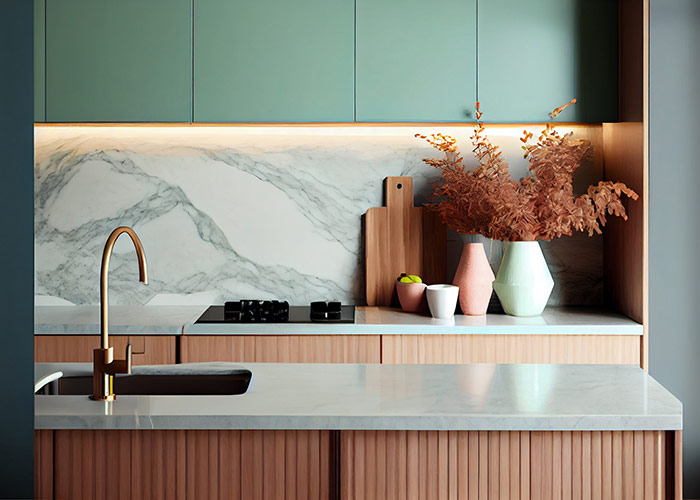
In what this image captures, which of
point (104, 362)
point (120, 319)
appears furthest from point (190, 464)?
point (120, 319)

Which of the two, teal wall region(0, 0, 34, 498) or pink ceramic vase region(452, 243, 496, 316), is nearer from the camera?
teal wall region(0, 0, 34, 498)

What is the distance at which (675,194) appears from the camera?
2.71 meters

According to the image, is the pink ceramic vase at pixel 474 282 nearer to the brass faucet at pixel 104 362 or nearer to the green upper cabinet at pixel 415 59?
the green upper cabinet at pixel 415 59

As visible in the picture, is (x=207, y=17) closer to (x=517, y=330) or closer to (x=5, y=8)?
(x=517, y=330)

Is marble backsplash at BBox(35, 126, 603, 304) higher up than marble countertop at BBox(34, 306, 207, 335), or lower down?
higher up

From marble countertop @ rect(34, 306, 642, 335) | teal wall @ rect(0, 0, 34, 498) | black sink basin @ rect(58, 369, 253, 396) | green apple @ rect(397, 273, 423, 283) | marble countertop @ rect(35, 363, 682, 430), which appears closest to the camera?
teal wall @ rect(0, 0, 34, 498)

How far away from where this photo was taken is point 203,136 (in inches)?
126

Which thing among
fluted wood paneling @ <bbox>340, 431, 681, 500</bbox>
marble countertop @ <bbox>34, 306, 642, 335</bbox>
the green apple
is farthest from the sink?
the green apple

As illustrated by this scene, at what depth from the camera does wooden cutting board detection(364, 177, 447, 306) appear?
316 cm

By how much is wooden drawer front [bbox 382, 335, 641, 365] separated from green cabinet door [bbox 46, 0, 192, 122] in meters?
1.37

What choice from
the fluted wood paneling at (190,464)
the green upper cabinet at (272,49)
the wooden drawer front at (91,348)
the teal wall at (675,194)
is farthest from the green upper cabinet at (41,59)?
the teal wall at (675,194)

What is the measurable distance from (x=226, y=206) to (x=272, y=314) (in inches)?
26.0

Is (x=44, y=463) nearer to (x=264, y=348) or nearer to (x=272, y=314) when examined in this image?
(x=264, y=348)

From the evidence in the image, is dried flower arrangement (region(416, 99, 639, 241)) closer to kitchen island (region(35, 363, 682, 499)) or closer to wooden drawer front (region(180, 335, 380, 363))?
wooden drawer front (region(180, 335, 380, 363))
